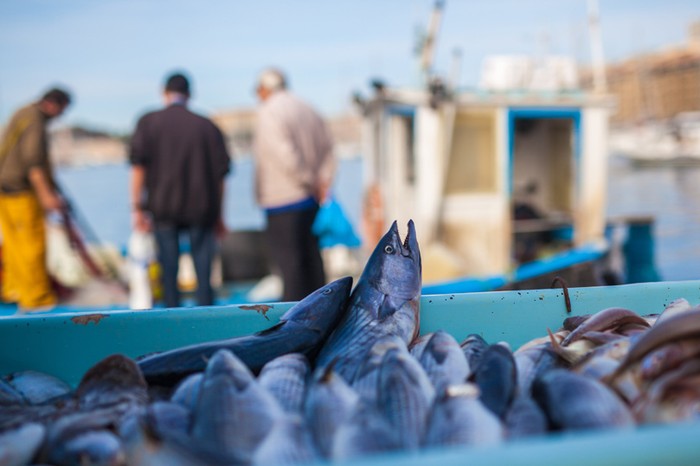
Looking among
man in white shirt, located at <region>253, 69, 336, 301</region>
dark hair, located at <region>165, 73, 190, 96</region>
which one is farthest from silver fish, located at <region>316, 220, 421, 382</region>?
dark hair, located at <region>165, 73, 190, 96</region>

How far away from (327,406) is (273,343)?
0.54 metres

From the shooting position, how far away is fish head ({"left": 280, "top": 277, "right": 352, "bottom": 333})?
2.42m

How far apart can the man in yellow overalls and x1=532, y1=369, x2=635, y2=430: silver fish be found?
6561mm

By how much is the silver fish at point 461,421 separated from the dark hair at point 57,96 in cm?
655

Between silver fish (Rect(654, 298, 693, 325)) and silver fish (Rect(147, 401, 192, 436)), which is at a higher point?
silver fish (Rect(654, 298, 693, 325))

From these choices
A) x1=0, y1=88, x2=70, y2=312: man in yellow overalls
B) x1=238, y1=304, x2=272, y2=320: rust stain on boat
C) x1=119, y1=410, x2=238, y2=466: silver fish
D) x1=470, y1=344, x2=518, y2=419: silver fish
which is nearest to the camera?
x1=119, y1=410, x2=238, y2=466: silver fish

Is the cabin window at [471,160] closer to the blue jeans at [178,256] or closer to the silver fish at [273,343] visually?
the blue jeans at [178,256]

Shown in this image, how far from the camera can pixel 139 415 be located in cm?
179

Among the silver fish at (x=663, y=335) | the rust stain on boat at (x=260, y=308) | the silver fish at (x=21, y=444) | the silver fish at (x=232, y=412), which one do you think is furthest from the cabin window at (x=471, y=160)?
the silver fish at (x=21, y=444)

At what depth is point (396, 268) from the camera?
2.54 m

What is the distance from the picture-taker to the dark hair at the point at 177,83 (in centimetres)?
632

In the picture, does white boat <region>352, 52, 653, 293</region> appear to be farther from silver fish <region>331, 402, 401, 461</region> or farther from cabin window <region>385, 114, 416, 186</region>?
silver fish <region>331, 402, 401, 461</region>

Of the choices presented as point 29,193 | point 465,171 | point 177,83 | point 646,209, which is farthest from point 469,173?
point 646,209

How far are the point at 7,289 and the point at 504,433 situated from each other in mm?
8047
